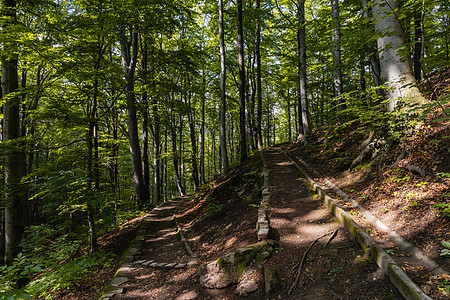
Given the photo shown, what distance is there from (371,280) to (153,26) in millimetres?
8099

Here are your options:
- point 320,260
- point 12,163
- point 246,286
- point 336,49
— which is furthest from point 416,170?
point 12,163

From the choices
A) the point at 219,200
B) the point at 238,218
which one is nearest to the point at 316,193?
the point at 238,218

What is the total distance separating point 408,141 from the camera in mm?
4391

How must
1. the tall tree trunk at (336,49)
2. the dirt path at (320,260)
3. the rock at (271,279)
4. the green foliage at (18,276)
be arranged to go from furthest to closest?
the tall tree trunk at (336,49) → the rock at (271,279) → the dirt path at (320,260) → the green foliage at (18,276)

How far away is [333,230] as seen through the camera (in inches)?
157

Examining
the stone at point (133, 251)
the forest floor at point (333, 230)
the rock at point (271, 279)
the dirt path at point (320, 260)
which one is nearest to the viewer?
the dirt path at point (320, 260)

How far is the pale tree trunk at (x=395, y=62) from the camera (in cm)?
449

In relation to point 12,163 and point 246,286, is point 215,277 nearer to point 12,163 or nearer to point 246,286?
point 246,286

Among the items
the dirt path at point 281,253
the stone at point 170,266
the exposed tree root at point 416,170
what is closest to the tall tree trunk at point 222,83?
the dirt path at point 281,253

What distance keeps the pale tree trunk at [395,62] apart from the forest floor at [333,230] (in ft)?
1.71

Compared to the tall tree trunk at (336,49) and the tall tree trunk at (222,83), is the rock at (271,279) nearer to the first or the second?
the tall tree trunk at (222,83)

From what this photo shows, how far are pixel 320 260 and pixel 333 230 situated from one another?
88cm

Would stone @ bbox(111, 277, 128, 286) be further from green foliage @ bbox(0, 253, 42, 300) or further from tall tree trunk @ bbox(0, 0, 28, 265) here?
tall tree trunk @ bbox(0, 0, 28, 265)

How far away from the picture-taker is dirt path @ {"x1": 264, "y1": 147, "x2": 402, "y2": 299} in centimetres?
261
